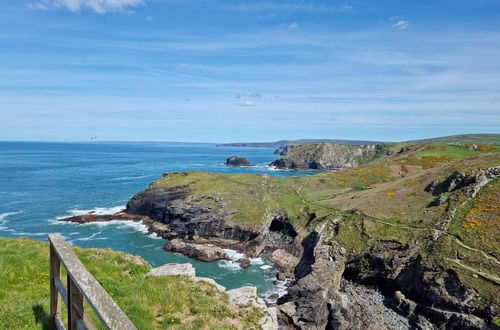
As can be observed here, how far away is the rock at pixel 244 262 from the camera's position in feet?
236

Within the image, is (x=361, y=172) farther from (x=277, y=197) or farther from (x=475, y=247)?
(x=475, y=247)

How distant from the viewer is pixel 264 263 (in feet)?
248

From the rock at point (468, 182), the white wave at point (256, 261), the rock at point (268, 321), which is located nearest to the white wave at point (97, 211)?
the white wave at point (256, 261)

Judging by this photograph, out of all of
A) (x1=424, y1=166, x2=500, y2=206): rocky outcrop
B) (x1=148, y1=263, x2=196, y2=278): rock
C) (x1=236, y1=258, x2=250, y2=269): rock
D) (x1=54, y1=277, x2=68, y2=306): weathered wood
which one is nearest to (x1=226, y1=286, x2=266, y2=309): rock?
(x1=148, y1=263, x2=196, y2=278): rock

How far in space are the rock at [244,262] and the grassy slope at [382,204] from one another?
14473mm

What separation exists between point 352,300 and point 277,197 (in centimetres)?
4894

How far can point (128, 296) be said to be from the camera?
48.3 ft

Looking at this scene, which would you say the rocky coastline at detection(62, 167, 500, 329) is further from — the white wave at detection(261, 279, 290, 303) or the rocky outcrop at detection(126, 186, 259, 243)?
the white wave at detection(261, 279, 290, 303)

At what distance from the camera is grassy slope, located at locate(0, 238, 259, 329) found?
36.6 ft

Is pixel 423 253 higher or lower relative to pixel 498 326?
higher

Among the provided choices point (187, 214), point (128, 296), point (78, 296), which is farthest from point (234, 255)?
point (78, 296)

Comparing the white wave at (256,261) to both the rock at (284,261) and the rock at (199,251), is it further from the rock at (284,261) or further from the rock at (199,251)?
the rock at (199,251)

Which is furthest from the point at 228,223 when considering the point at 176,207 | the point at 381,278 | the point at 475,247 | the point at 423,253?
the point at 475,247

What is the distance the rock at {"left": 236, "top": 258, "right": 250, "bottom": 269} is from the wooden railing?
64649 mm
